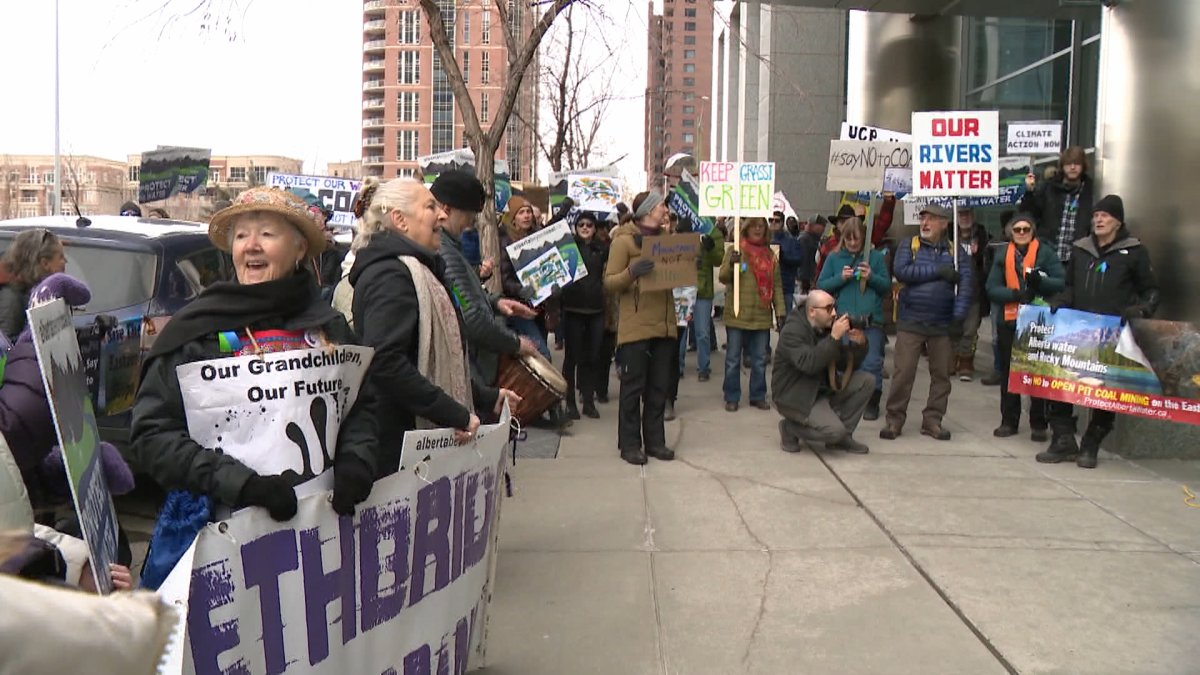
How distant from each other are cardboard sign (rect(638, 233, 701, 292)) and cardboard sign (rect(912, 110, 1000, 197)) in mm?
2927

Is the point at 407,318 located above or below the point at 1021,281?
below

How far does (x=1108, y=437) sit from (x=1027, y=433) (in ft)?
2.56

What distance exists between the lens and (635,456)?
761 centimetres

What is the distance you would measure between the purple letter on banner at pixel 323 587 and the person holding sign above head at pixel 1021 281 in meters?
6.61

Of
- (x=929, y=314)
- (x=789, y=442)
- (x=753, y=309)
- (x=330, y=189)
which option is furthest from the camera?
(x=330, y=189)

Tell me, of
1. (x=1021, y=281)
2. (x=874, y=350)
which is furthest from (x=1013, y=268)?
(x=874, y=350)

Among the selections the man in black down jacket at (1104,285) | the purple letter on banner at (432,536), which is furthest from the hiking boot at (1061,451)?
the purple letter on banner at (432,536)

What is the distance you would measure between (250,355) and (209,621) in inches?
26.4

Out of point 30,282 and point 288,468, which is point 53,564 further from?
point 30,282

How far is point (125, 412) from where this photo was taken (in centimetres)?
619

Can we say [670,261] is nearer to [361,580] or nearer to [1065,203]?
[1065,203]

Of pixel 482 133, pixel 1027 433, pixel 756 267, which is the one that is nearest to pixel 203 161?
pixel 482 133

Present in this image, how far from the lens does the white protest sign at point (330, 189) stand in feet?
44.7

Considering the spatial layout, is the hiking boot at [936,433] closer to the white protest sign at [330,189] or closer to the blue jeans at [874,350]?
the blue jeans at [874,350]
